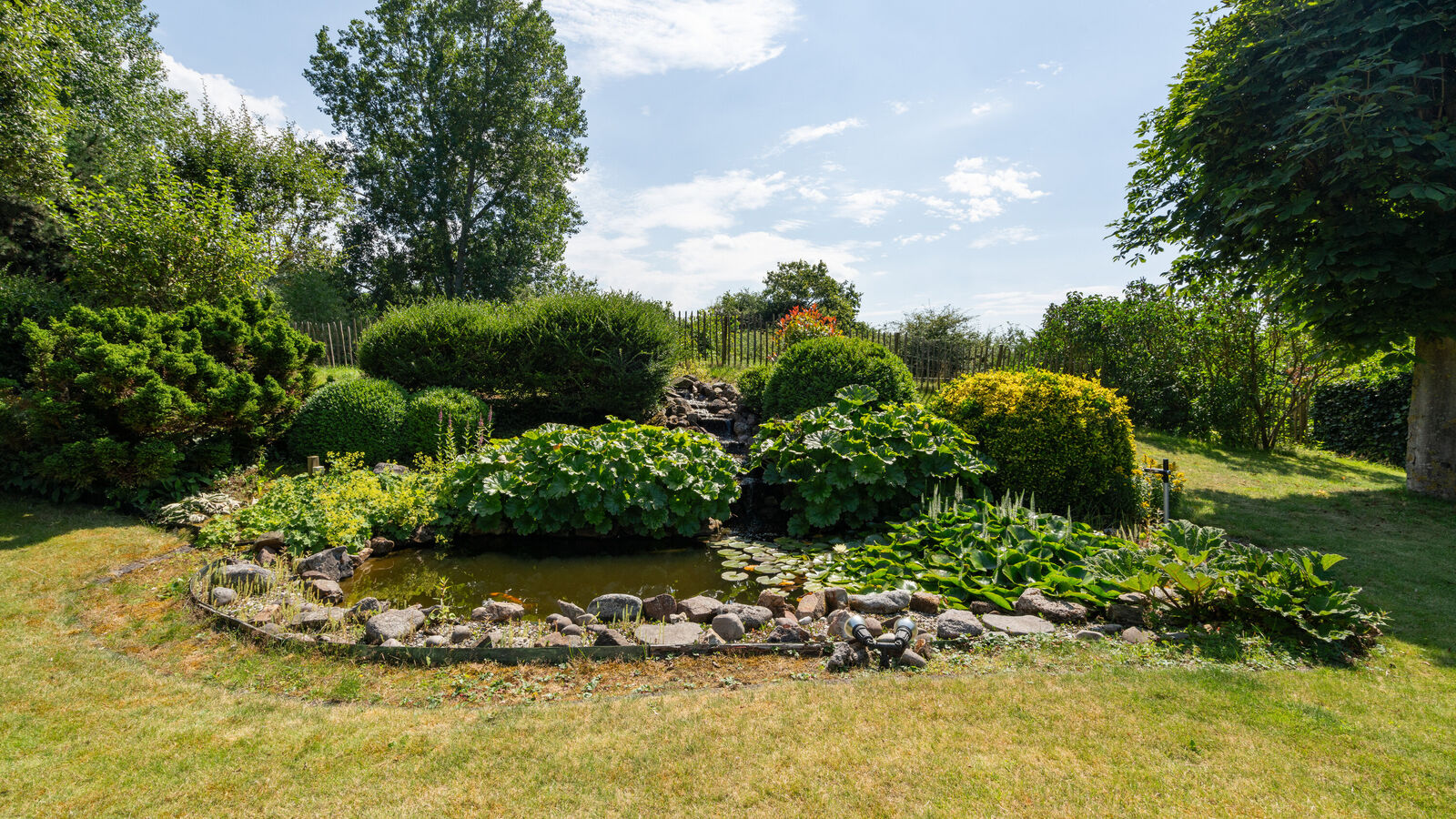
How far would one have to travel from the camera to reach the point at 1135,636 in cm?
375

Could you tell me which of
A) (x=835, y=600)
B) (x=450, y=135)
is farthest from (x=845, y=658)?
(x=450, y=135)

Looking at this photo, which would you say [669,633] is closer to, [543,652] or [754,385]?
[543,652]

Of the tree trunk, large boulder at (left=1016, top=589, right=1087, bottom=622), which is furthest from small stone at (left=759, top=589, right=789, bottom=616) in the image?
the tree trunk

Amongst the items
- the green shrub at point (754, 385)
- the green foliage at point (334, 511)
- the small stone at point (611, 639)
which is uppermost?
the green shrub at point (754, 385)

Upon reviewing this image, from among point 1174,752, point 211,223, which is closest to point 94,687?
point 1174,752

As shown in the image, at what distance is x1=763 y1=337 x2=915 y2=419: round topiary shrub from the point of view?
8.77 metres

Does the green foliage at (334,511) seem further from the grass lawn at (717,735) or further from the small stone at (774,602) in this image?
the small stone at (774,602)

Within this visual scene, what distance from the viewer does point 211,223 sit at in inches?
385

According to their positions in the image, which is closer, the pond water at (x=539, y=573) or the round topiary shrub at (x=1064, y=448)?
the pond water at (x=539, y=573)

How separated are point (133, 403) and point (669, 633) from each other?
571 centimetres

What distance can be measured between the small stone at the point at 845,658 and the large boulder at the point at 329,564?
4.02 m

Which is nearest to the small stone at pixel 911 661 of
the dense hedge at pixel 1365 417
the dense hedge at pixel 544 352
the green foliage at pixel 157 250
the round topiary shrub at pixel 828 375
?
the round topiary shrub at pixel 828 375

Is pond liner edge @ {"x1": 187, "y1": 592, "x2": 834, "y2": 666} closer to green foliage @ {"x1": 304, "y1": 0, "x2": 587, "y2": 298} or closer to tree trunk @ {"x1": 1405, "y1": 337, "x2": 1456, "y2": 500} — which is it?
tree trunk @ {"x1": 1405, "y1": 337, "x2": 1456, "y2": 500}

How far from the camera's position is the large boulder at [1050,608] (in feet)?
13.3
